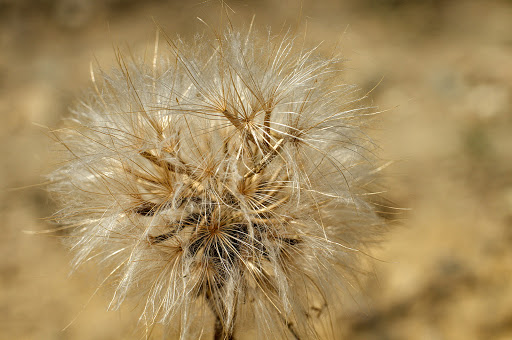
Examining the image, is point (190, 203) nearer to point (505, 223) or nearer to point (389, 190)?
point (389, 190)

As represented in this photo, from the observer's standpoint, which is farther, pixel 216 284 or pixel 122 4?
pixel 122 4

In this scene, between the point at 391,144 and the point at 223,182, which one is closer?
the point at 223,182

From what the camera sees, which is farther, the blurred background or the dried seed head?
the blurred background

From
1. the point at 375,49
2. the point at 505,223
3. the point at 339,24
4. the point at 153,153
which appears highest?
the point at 339,24

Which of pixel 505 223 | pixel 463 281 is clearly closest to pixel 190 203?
pixel 463 281

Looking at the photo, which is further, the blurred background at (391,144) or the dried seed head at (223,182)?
the blurred background at (391,144)
